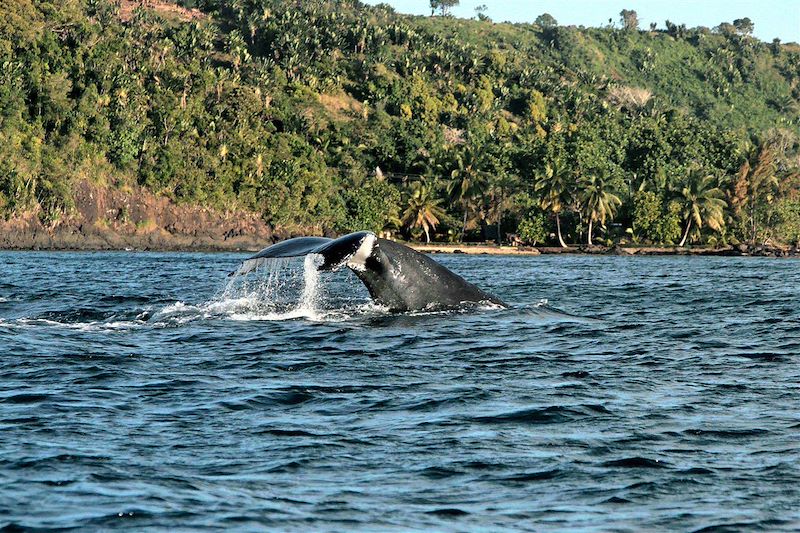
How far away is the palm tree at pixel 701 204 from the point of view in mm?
110000

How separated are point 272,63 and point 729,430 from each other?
136m

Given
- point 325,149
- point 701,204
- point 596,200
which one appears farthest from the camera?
point 325,149

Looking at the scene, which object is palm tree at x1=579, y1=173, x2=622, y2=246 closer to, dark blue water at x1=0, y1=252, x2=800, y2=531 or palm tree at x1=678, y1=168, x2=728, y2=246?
palm tree at x1=678, y1=168, x2=728, y2=246

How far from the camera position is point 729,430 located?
36.8 ft

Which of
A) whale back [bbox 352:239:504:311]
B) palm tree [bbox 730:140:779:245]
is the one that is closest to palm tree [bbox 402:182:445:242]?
palm tree [bbox 730:140:779:245]

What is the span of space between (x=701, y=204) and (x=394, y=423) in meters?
104

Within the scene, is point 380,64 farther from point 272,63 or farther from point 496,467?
point 496,467

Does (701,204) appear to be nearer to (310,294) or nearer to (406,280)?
(310,294)

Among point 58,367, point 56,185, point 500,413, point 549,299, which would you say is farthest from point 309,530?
point 56,185

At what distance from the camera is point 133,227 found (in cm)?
10194

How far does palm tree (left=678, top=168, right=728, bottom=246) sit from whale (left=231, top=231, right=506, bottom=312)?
92.5m

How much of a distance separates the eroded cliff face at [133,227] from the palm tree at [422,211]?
12493 mm

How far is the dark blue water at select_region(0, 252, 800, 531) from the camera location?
839cm

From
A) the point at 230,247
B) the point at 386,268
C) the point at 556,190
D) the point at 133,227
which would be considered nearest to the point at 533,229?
the point at 556,190
